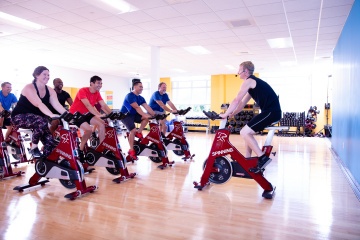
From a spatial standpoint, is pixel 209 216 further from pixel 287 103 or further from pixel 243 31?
pixel 287 103

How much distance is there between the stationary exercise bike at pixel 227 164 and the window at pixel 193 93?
10.8m

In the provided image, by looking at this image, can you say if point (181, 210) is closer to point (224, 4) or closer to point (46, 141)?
point (46, 141)

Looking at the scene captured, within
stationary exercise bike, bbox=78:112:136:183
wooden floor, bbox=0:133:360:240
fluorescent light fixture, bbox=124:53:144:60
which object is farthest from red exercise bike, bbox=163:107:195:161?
fluorescent light fixture, bbox=124:53:144:60

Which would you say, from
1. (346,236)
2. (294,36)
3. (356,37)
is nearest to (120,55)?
(294,36)

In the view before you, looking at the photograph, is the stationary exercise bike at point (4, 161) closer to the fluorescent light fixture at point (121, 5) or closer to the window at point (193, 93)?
the fluorescent light fixture at point (121, 5)

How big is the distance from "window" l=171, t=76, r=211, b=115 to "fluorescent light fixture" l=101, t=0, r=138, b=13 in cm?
932

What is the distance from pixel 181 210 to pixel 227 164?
0.84 metres

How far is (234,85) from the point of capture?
43.7 ft

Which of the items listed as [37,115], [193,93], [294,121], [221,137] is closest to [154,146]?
[221,137]

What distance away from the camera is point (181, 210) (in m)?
2.68

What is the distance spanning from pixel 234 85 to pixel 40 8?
9.87 metres

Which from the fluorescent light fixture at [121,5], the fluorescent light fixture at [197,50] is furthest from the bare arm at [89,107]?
the fluorescent light fixture at [197,50]

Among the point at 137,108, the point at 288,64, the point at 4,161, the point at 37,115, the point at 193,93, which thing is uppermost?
the point at 288,64

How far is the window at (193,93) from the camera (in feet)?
46.3
